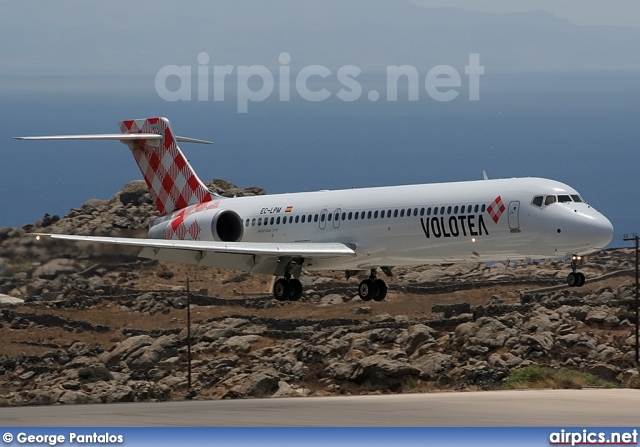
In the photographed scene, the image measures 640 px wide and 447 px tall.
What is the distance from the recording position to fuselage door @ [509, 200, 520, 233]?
165 feet

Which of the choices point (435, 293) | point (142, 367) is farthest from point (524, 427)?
point (435, 293)

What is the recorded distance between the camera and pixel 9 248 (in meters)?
63.3

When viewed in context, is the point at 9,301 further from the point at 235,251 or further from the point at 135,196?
the point at 235,251

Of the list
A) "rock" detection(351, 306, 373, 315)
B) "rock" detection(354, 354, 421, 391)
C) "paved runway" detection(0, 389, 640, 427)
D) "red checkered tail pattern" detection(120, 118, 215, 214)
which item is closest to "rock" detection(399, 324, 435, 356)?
"rock" detection(354, 354, 421, 391)

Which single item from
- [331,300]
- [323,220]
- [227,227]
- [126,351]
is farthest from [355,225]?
[331,300]

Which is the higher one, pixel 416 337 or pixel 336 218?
pixel 336 218

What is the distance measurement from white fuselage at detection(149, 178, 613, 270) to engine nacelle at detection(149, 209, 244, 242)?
858 millimetres

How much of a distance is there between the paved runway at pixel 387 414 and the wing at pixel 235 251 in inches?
344

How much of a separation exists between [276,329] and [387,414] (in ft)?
175

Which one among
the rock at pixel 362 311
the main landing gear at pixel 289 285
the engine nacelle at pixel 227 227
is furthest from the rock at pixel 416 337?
the main landing gear at pixel 289 285

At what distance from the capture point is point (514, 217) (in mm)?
50281

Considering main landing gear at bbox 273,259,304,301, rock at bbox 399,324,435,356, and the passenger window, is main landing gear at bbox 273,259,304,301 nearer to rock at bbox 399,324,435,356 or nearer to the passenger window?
the passenger window

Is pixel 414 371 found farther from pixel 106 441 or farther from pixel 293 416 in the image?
pixel 106 441

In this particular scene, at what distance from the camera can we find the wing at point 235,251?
180 feet
